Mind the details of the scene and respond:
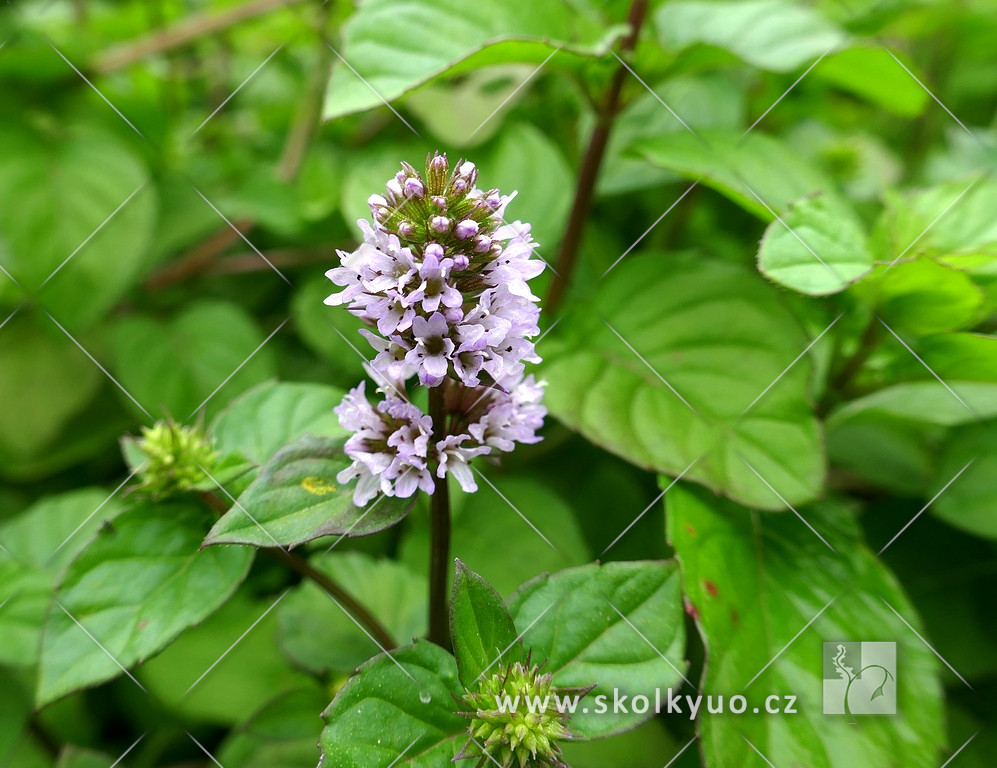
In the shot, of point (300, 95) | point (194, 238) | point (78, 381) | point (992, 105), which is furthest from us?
point (992, 105)

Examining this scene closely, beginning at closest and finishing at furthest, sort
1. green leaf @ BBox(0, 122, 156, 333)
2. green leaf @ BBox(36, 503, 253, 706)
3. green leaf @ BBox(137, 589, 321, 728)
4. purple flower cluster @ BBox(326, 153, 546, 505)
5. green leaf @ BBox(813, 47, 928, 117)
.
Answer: purple flower cluster @ BBox(326, 153, 546, 505) → green leaf @ BBox(36, 503, 253, 706) → green leaf @ BBox(137, 589, 321, 728) → green leaf @ BBox(813, 47, 928, 117) → green leaf @ BBox(0, 122, 156, 333)

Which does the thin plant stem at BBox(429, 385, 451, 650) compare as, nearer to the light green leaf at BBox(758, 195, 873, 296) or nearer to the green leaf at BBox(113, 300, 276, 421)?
the light green leaf at BBox(758, 195, 873, 296)

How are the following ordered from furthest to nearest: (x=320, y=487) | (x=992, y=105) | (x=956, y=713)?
1. (x=992, y=105)
2. (x=956, y=713)
3. (x=320, y=487)

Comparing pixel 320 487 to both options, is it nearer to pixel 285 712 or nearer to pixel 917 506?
pixel 285 712

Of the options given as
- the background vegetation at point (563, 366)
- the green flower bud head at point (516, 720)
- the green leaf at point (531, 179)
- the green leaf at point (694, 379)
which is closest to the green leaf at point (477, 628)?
the green flower bud head at point (516, 720)

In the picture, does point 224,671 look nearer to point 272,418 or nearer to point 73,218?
point 272,418

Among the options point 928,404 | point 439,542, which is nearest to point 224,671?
point 439,542

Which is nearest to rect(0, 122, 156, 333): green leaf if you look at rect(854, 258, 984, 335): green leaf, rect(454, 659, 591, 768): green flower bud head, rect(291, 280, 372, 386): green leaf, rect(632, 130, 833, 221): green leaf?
rect(291, 280, 372, 386): green leaf

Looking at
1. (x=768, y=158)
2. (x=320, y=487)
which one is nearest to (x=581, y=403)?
(x=320, y=487)
